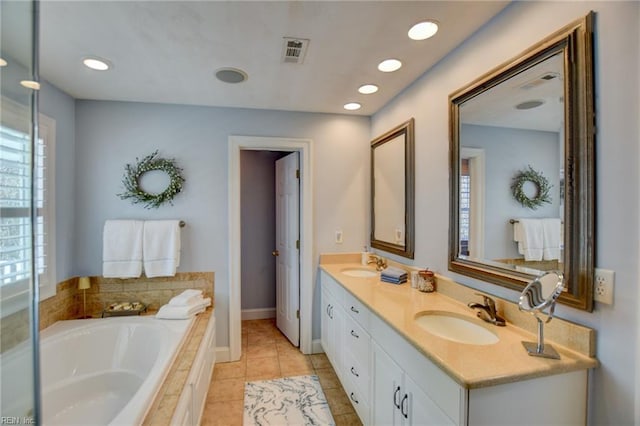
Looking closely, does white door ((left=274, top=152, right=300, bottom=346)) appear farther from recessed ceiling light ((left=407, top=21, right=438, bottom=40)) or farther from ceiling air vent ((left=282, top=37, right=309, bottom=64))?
recessed ceiling light ((left=407, top=21, right=438, bottom=40))

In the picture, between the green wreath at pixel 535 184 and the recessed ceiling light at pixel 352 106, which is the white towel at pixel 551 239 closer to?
the green wreath at pixel 535 184

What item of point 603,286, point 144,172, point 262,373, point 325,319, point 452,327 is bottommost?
point 262,373

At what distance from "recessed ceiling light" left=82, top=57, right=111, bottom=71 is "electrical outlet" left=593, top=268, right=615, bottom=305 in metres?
2.83

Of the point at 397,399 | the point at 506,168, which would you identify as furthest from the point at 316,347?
the point at 506,168

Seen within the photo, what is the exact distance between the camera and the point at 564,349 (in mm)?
1163

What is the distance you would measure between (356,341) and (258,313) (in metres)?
2.29

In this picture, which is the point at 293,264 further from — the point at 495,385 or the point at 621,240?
the point at 621,240

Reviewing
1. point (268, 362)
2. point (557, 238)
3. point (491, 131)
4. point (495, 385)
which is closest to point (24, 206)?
point (495, 385)

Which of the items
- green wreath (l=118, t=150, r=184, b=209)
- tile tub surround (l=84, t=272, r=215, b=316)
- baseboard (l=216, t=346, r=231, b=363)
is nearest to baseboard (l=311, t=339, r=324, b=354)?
baseboard (l=216, t=346, r=231, b=363)

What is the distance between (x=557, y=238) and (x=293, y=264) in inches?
94.7

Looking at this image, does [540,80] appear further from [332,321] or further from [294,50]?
[332,321]

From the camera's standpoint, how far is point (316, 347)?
9.93 feet

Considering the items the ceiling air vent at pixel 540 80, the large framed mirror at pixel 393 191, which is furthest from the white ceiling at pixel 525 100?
the large framed mirror at pixel 393 191

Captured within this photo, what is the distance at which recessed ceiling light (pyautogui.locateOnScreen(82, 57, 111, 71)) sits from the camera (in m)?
1.93
